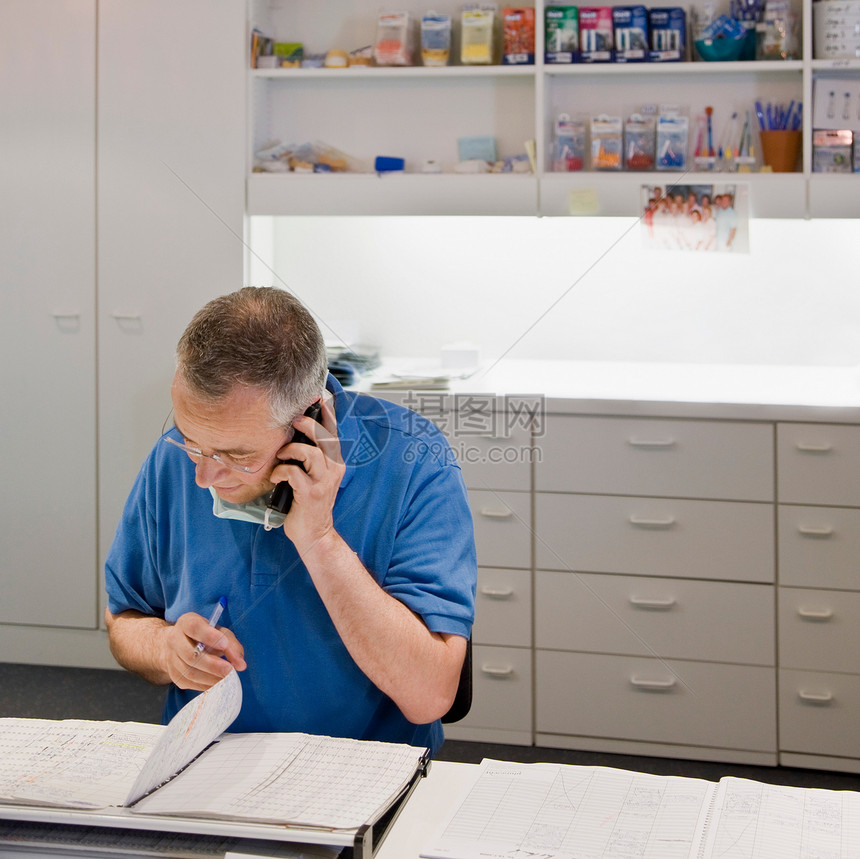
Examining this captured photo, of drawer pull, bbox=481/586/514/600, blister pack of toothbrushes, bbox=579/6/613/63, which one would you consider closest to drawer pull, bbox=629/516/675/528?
drawer pull, bbox=481/586/514/600

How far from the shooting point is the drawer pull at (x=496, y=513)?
8.81ft

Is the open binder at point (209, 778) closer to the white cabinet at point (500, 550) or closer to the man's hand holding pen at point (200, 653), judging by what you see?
the man's hand holding pen at point (200, 653)

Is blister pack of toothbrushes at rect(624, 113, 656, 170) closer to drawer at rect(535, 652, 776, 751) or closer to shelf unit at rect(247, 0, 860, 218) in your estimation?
shelf unit at rect(247, 0, 860, 218)

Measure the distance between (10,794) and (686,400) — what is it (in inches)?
77.1

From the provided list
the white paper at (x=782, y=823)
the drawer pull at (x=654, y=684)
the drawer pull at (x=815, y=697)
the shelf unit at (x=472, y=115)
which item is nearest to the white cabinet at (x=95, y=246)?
the shelf unit at (x=472, y=115)

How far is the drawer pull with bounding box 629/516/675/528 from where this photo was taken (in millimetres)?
2611

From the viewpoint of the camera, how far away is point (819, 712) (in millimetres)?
2582

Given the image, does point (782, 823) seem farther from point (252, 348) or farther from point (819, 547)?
point (819, 547)

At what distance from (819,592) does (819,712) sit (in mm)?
314

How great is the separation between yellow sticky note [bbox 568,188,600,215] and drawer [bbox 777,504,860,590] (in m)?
0.96

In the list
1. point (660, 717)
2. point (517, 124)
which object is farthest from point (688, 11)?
point (660, 717)

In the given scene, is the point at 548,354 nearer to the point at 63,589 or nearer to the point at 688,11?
the point at 688,11

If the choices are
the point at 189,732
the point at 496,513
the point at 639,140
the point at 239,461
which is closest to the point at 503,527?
the point at 496,513

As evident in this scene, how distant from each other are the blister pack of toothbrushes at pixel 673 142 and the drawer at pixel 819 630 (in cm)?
124
